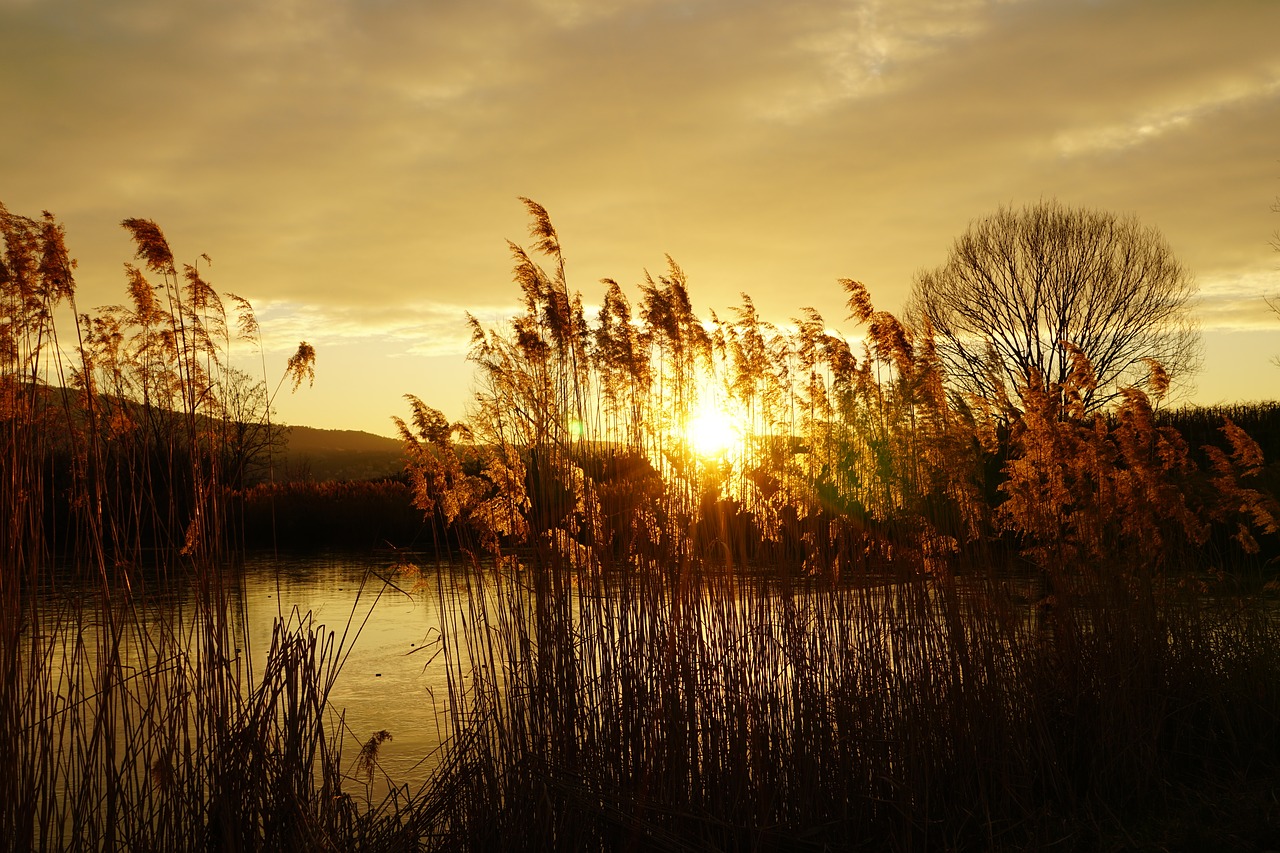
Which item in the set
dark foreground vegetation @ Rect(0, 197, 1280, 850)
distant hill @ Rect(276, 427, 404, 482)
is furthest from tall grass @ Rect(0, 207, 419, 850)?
distant hill @ Rect(276, 427, 404, 482)

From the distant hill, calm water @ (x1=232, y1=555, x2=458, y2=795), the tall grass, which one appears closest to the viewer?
the tall grass

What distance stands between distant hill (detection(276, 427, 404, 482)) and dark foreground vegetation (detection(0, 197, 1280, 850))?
35936 mm

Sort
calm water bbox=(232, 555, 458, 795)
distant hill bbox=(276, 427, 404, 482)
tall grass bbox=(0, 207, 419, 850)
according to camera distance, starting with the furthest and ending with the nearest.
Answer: distant hill bbox=(276, 427, 404, 482) → calm water bbox=(232, 555, 458, 795) → tall grass bbox=(0, 207, 419, 850)

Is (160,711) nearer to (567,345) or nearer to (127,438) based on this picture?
(127,438)

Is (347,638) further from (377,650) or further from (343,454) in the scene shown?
(343,454)

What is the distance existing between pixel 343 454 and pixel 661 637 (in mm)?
55021

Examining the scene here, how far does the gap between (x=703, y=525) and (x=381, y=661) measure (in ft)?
16.9

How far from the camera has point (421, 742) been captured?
586 cm

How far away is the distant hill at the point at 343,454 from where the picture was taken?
44.4 metres

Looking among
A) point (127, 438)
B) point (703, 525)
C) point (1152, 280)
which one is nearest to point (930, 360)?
point (703, 525)

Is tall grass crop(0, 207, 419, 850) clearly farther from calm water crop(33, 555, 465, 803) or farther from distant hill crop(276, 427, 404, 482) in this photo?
distant hill crop(276, 427, 404, 482)

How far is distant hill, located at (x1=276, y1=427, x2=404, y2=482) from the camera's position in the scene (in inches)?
1750

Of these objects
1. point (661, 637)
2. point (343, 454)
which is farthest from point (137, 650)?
point (343, 454)

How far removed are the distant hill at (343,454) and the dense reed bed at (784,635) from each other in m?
35.9
